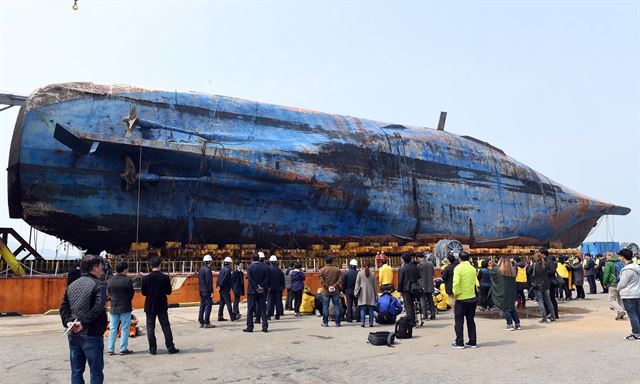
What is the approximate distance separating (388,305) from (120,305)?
255 inches

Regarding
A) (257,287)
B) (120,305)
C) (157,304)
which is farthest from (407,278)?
(120,305)

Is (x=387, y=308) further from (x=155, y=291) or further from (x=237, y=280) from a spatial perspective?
(x=155, y=291)

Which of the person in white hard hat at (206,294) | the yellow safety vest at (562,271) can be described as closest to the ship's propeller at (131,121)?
the person in white hard hat at (206,294)

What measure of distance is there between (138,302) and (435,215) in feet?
59.5

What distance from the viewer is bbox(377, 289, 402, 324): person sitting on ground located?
12.2 m

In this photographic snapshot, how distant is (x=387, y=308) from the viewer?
1227 centimetres

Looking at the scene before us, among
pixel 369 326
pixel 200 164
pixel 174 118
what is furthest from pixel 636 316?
pixel 174 118

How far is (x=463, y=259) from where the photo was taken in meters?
9.38

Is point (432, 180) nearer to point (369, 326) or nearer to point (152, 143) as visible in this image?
point (152, 143)

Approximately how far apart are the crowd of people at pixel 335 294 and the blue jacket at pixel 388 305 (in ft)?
0.08

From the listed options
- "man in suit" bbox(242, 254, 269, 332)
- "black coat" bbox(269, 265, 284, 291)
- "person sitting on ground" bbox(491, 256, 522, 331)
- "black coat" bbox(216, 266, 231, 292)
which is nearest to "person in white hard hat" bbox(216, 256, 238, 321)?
"black coat" bbox(216, 266, 231, 292)

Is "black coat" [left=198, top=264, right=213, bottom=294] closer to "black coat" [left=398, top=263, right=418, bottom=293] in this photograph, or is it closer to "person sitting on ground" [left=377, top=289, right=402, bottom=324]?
"person sitting on ground" [left=377, top=289, right=402, bottom=324]

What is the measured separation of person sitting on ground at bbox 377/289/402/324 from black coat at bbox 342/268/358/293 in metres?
0.84

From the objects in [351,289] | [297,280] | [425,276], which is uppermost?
[425,276]
